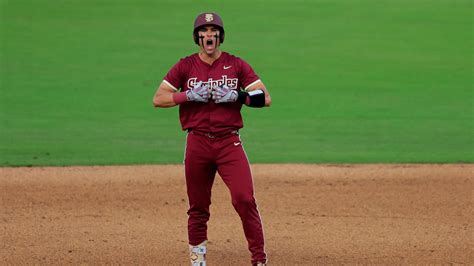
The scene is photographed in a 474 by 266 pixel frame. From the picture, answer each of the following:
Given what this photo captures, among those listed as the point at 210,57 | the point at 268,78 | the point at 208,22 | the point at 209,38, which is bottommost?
the point at 268,78

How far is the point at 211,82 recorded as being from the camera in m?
7.70

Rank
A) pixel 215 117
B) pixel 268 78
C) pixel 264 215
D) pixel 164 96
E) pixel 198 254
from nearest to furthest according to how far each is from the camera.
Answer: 1. pixel 215 117
2. pixel 164 96
3. pixel 198 254
4. pixel 264 215
5. pixel 268 78

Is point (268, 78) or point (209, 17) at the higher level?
point (209, 17)

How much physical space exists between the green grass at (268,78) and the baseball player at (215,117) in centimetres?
626

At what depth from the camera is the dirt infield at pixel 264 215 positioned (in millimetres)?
8984

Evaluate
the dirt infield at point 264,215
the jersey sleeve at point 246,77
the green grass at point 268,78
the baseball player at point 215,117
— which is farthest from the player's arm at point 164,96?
the green grass at point 268,78

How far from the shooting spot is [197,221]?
313 inches

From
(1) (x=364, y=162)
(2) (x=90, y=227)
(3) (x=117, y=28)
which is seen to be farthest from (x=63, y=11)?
(2) (x=90, y=227)

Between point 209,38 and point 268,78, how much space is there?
12.8 metres

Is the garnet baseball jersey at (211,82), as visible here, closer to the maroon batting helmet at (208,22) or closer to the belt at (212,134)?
the belt at (212,134)

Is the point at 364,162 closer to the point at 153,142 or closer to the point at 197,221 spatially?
the point at 153,142

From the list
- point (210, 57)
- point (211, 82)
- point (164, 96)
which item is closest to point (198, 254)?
point (164, 96)

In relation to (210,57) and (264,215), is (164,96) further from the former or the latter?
(264,215)

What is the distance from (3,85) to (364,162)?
856cm
